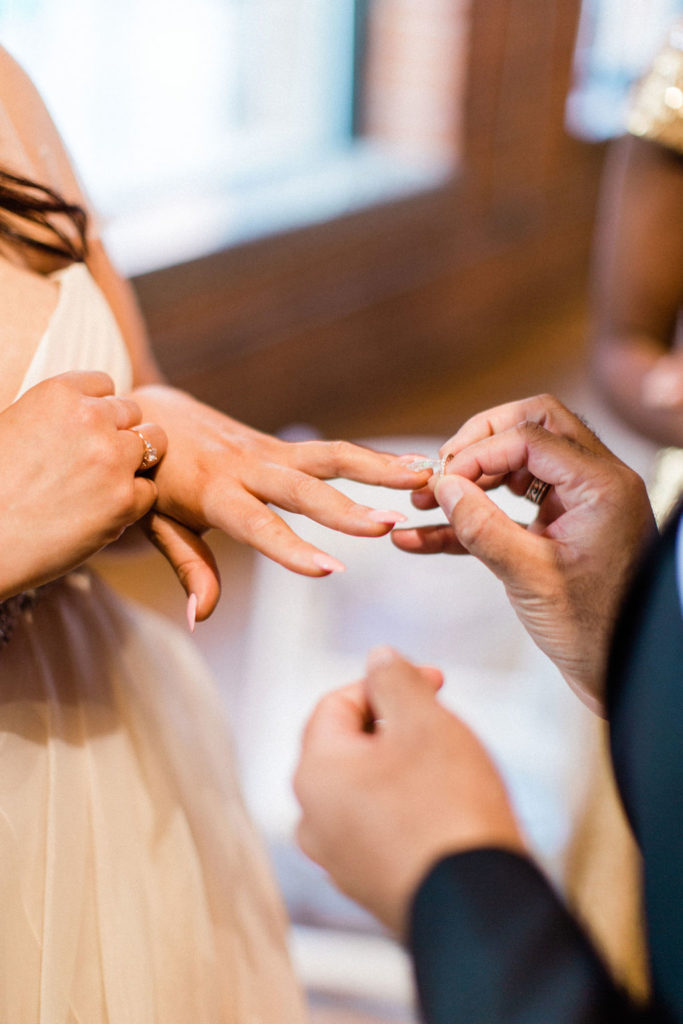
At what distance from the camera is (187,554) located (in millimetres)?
645

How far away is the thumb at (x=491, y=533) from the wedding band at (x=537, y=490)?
0.13 ft

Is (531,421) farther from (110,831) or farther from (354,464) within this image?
(110,831)

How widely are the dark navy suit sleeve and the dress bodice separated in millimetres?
453

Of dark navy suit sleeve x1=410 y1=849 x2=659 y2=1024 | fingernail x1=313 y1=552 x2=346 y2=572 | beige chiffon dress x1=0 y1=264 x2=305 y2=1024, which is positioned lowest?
beige chiffon dress x1=0 y1=264 x2=305 y2=1024

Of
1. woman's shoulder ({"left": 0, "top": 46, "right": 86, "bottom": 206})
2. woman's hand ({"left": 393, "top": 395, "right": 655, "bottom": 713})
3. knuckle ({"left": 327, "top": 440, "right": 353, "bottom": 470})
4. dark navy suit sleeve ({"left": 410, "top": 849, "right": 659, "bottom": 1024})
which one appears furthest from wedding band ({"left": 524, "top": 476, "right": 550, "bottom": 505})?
woman's shoulder ({"left": 0, "top": 46, "right": 86, "bottom": 206})

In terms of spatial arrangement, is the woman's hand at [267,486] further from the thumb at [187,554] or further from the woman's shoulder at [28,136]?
the woman's shoulder at [28,136]

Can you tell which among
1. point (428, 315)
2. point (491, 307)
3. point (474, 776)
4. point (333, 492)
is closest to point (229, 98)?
point (428, 315)

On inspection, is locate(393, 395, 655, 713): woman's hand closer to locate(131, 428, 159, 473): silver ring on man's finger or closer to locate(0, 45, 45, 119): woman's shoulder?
locate(131, 428, 159, 473): silver ring on man's finger

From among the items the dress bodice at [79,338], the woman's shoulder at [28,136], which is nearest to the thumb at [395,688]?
the dress bodice at [79,338]

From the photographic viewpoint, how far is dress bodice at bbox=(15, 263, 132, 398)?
2.17 feet

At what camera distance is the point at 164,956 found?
2.27 feet

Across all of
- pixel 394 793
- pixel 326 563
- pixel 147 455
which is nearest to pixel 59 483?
pixel 147 455

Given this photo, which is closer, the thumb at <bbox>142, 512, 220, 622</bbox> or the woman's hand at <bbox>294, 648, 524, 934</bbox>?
the woman's hand at <bbox>294, 648, 524, 934</bbox>

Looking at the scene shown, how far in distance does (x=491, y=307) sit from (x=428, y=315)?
1.44ft
